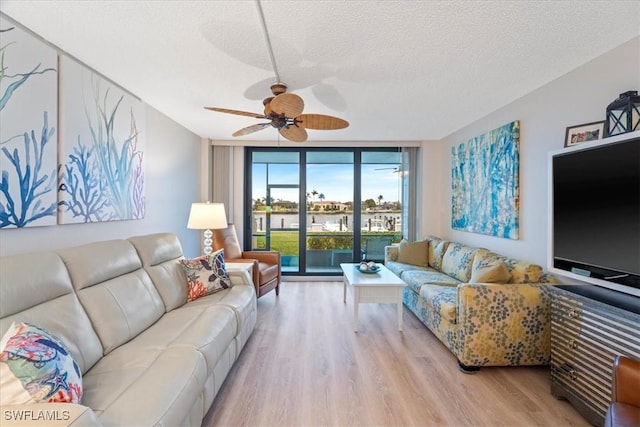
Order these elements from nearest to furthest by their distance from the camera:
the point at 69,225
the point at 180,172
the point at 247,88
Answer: the point at 69,225, the point at 247,88, the point at 180,172

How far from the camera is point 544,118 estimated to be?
2.66 m

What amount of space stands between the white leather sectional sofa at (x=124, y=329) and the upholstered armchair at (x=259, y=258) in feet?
4.15

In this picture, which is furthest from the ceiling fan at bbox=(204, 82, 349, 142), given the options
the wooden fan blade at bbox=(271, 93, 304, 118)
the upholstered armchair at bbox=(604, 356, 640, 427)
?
the upholstered armchair at bbox=(604, 356, 640, 427)

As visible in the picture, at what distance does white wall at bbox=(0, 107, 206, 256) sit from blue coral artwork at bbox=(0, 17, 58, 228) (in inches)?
5.0

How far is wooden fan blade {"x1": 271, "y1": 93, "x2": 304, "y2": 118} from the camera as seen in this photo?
2012 mm

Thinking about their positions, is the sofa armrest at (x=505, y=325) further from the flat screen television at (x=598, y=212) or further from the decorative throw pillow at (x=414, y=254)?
the decorative throw pillow at (x=414, y=254)

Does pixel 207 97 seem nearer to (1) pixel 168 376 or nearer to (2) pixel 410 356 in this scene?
(1) pixel 168 376

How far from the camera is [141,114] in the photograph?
3002 millimetres

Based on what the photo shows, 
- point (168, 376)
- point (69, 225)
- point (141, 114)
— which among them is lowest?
point (168, 376)

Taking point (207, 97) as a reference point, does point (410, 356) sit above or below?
below

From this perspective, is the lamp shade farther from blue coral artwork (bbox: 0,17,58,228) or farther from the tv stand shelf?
the tv stand shelf

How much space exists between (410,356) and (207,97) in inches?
126

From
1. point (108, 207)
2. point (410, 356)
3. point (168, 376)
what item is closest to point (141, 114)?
point (108, 207)

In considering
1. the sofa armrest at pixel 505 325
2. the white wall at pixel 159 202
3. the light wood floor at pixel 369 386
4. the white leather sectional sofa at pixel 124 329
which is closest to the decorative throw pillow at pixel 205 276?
the white leather sectional sofa at pixel 124 329
